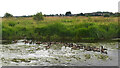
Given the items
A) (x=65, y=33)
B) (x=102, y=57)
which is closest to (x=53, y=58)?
(x=102, y=57)

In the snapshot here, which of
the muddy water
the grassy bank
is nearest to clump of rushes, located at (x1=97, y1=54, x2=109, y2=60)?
the muddy water

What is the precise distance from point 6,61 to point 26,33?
477 inches

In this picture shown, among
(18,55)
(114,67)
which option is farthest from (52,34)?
(114,67)

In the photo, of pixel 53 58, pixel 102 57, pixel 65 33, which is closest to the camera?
pixel 53 58

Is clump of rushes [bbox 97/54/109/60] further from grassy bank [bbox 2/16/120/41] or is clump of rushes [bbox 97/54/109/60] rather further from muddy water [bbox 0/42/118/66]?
grassy bank [bbox 2/16/120/41]

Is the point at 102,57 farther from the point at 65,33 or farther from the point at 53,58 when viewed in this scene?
the point at 65,33

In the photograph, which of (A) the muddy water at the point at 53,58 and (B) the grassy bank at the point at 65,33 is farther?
(B) the grassy bank at the point at 65,33

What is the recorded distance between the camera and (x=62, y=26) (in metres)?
22.2

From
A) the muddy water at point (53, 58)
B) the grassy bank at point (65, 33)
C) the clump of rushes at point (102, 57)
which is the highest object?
the grassy bank at point (65, 33)

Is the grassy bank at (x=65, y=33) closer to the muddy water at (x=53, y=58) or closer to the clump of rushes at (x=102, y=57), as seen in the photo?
the muddy water at (x=53, y=58)

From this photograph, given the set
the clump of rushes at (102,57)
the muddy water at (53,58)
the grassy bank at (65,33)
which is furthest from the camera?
the grassy bank at (65,33)

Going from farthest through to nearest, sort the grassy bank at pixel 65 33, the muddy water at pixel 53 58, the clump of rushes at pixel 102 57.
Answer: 1. the grassy bank at pixel 65 33
2. the clump of rushes at pixel 102 57
3. the muddy water at pixel 53 58

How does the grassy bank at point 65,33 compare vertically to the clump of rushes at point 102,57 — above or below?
above

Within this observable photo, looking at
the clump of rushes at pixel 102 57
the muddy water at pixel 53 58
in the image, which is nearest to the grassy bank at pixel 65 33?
the muddy water at pixel 53 58
